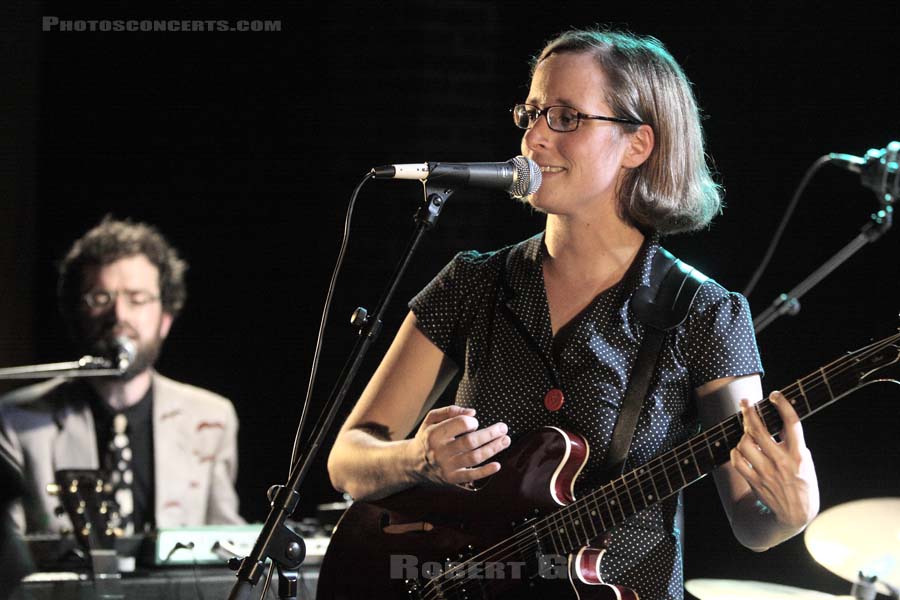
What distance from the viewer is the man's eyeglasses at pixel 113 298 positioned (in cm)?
497

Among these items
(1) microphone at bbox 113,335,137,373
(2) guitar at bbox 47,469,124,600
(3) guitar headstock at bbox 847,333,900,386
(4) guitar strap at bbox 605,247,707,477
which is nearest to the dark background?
(1) microphone at bbox 113,335,137,373

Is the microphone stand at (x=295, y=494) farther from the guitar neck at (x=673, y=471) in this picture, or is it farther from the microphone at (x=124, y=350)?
the microphone at (x=124, y=350)

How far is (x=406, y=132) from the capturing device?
15.9 feet

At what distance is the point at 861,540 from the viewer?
3119mm

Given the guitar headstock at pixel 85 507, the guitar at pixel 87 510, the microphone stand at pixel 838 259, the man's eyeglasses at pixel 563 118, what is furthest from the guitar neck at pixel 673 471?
the guitar headstock at pixel 85 507

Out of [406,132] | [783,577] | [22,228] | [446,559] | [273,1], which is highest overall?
[273,1]

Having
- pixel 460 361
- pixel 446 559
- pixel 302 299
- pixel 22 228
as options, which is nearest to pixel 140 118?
pixel 22 228

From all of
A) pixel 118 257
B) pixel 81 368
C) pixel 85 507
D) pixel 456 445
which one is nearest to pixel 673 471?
pixel 456 445

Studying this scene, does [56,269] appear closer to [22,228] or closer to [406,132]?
[22,228]

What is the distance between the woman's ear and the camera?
2535mm

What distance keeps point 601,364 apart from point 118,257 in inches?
130

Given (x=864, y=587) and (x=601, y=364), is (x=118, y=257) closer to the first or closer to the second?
(x=601, y=364)

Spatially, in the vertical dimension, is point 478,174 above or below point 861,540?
above

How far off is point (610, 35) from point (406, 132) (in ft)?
7.65
